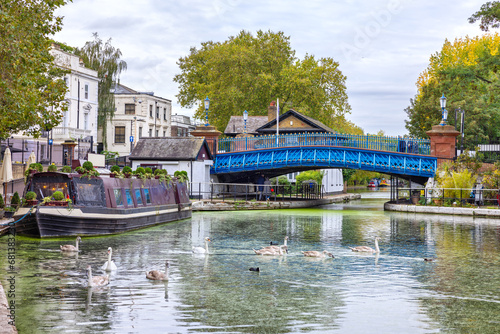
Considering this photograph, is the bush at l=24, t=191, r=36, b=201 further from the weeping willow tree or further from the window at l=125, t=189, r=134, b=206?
the weeping willow tree

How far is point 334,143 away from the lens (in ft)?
164

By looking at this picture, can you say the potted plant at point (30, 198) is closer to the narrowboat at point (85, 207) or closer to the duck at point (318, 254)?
the narrowboat at point (85, 207)

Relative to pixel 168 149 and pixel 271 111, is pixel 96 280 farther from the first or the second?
pixel 271 111

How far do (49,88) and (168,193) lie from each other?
1093 centimetres

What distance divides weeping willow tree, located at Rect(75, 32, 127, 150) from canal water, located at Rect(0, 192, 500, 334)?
142 feet

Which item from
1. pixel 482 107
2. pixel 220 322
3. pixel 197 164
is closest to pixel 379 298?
pixel 220 322

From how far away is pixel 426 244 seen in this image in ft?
82.2

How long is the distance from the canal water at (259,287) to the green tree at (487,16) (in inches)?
1142

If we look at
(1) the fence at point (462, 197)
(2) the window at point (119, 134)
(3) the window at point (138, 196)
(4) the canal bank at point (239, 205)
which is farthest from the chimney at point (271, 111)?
(3) the window at point (138, 196)

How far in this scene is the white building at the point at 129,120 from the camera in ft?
257

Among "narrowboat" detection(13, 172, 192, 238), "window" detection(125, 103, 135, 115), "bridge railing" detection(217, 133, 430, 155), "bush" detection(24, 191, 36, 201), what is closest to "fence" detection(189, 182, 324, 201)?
"bridge railing" detection(217, 133, 430, 155)

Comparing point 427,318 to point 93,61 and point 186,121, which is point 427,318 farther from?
point 186,121

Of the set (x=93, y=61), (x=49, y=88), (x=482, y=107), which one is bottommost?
(x=49, y=88)

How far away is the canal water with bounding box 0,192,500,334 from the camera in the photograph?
11.9 m
